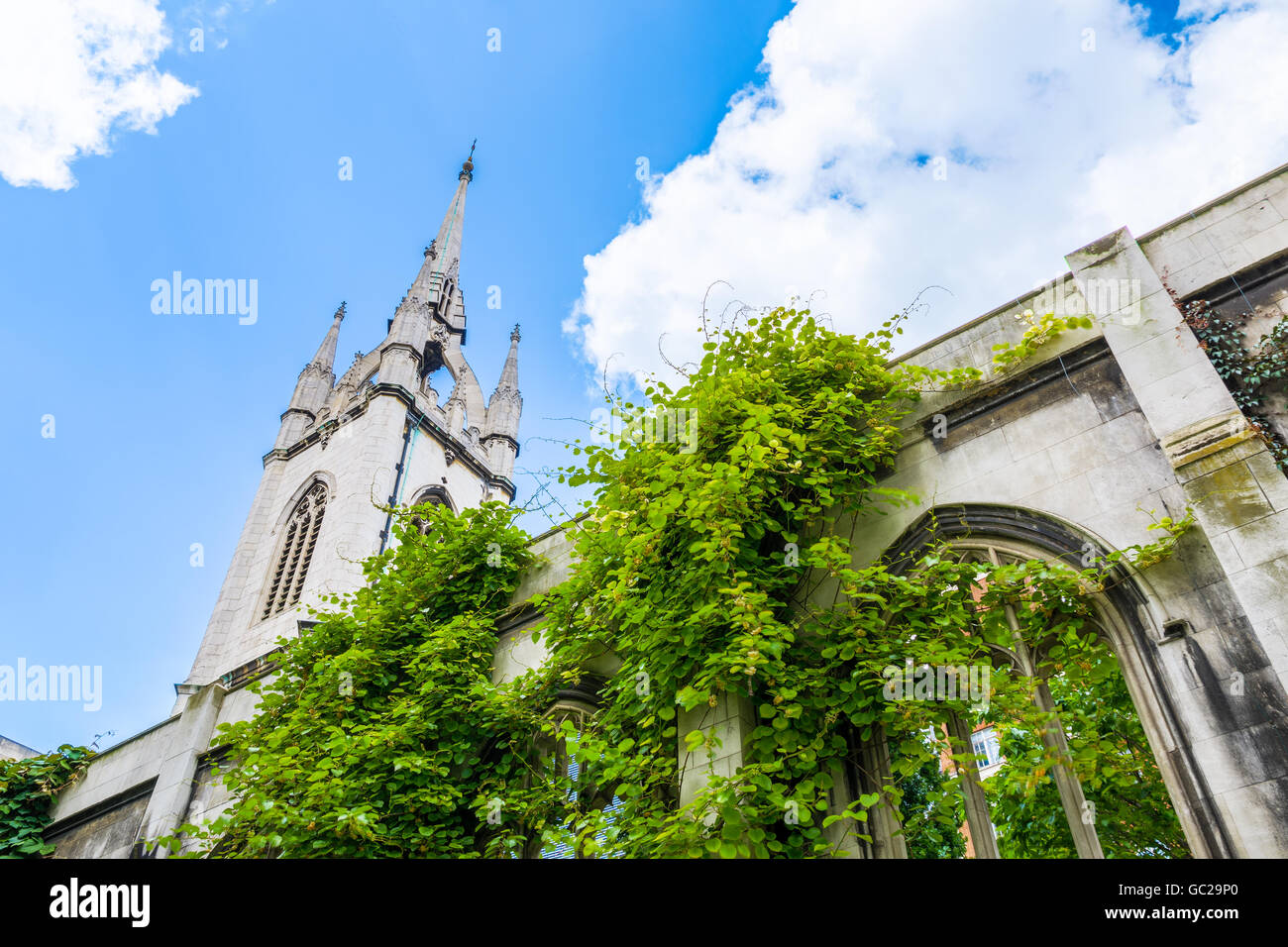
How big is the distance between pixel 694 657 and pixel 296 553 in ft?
89.8

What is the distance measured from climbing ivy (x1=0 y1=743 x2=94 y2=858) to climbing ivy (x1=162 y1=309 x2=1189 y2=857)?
5.52 m

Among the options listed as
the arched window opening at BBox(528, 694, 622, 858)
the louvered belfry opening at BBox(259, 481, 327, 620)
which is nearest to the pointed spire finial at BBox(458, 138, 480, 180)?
the louvered belfry opening at BBox(259, 481, 327, 620)

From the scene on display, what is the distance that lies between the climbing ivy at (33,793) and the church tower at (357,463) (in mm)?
10450

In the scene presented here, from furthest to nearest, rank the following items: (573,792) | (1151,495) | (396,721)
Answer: (396,721), (573,792), (1151,495)

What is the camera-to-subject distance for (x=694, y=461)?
307 inches

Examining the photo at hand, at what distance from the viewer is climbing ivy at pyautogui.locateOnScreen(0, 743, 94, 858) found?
43.8 ft

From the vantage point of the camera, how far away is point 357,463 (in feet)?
102

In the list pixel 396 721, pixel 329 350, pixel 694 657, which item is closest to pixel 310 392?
pixel 329 350

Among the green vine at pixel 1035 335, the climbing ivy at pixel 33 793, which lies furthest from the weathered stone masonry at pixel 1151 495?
the climbing ivy at pixel 33 793

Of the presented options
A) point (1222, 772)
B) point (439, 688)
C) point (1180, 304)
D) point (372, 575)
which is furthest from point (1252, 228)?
point (372, 575)

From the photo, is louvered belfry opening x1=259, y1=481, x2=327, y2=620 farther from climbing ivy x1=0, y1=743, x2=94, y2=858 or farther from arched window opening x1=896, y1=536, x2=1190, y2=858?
arched window opening x1=896, y1=536, x2=1190, y2=858

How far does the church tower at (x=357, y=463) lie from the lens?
94.4 ft

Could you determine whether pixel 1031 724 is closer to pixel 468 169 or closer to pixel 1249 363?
pixel 1249 363

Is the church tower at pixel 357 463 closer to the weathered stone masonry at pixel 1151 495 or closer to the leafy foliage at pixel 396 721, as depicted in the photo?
the leafy foliage at pixel 396 721
